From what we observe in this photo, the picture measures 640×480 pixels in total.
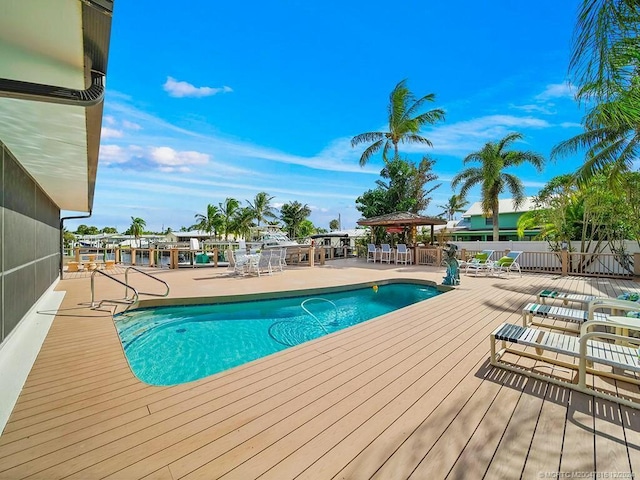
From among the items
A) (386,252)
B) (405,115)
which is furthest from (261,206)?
(386,252)

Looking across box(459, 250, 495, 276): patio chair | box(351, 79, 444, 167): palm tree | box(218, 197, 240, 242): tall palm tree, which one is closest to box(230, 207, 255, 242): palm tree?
box(218, 197, 240, 242): tall palm tree

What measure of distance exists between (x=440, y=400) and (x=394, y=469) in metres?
0.94

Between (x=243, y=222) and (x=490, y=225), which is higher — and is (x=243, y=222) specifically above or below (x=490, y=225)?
above

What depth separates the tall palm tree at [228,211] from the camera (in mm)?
38750

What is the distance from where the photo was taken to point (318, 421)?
215cm

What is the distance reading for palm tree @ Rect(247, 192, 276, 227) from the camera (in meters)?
37.8

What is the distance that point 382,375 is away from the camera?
289 centimetres

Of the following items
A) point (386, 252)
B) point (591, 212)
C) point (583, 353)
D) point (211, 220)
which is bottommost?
point (583, 353)

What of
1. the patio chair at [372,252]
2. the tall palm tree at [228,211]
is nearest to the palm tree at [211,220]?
the tall palm tree at [228,211]

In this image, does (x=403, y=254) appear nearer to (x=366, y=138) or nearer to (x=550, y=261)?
(x=550, y=261)

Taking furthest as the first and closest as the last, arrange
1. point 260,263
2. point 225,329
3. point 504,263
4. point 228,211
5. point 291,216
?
point 291,216, point 228,211, point 260,263, point 504,263, point 225,329

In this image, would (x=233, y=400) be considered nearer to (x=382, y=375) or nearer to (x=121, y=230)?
(x=382, y=375)

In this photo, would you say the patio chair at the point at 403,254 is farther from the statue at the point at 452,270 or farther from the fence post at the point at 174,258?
the fence post at the point at 174,258

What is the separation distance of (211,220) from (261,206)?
767 cm
